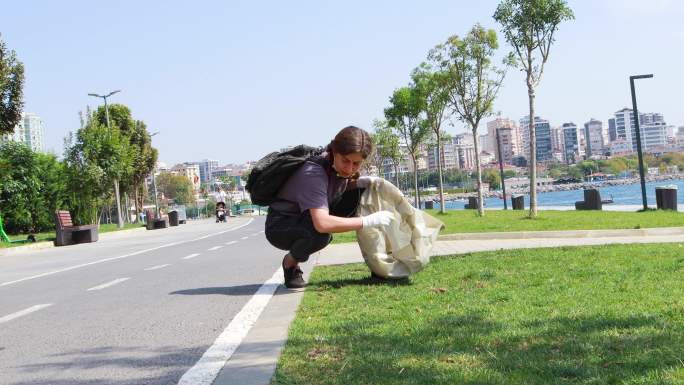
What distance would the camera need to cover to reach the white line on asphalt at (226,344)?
3.88 m

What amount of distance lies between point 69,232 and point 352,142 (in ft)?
80.8

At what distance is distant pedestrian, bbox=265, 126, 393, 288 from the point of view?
6.40 meters

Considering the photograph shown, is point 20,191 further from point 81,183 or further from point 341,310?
point 341,310

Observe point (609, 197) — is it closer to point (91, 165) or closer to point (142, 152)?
point (142, 152)

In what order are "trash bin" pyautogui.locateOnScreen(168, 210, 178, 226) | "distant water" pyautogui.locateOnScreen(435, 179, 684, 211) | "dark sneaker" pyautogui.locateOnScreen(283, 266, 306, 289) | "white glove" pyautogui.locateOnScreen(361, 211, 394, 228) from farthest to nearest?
"distant water" pyautogui.locateOnScreen(435, 179, 684, 211), "trash bin" pyautogui.locateOnScreen(168, 210, 178, 226), "dark sneaker" pyautogui.locateOnScreen(283, 266, 306, 289), "white glove" pyautogui.locateOnScreen(361, 211, 394, 228)

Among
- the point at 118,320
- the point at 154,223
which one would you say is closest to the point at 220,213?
the point at 154,223

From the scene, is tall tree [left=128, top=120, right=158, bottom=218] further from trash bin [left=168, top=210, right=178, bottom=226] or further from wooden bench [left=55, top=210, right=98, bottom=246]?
wooden bench [left=55, top=210, right=98, bottom=246]

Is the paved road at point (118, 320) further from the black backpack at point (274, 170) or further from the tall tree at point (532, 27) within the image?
the tall tree at point (532, 27)

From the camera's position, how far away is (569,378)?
131 inches

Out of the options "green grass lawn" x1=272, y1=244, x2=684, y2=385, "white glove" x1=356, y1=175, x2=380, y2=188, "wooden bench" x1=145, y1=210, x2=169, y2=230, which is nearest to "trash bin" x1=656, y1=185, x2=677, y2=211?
"green grass lawn" x1=272, y1=244, x2=684, y2=385

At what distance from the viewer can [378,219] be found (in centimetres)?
687

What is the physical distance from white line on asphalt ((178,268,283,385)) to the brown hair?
4.83 ft

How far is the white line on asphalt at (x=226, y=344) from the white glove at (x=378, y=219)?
43.7 inches

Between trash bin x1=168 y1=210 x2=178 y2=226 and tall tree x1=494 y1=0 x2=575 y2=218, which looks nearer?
tall tree x1=494 y1=0 x2=575 y2=218
